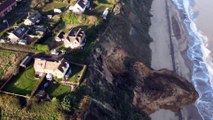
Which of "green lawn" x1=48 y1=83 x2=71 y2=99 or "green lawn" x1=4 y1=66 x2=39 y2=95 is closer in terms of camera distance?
"green lawn" x1=48 y1=83 x2=71 y2=99

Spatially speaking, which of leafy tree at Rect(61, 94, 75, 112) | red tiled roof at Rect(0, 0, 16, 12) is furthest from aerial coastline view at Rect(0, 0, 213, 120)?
red tiled roof at Rect(0, 0, 16, 12)

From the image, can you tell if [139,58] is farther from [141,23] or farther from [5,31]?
[5,31]

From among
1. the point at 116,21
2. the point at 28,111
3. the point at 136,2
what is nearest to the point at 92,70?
the point at 28,111

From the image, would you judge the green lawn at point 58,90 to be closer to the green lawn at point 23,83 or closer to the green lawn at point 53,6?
the green lawn at point 23,83

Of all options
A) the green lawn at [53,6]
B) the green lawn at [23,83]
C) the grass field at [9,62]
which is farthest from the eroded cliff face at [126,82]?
the grass field at [9,62]

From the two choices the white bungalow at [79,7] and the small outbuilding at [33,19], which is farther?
the white bungalow at [79,7]

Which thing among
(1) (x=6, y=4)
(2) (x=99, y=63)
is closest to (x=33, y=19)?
(1) (x=6, y=4)

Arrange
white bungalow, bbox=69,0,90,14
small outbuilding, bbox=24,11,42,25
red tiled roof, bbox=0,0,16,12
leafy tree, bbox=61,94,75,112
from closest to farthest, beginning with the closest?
leafy tree, bbox=61,94,75,112
small outbuilding, bbox=24,11,42,25
white bungalow, bbox=69,0,90,14
red tiled roof, bbox=0,0,16,12

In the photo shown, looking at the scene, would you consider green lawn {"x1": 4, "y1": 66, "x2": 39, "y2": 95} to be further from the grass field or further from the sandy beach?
the sandy beach
